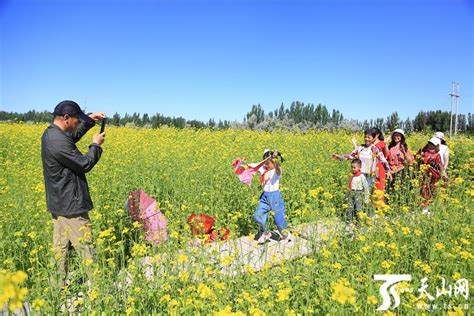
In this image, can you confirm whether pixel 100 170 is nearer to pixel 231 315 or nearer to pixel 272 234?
pixel 272 234

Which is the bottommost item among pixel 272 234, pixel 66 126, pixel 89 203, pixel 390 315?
pixel 272 234

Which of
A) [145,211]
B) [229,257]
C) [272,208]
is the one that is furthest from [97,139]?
[272,208]

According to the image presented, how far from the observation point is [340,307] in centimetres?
229

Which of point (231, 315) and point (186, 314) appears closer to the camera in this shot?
point (231, 315)

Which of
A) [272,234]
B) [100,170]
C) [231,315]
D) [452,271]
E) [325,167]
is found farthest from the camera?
[325,167]

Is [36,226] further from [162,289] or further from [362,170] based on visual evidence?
[362,170]

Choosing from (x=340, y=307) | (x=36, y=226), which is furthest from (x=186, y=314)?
(x=36, y=226)

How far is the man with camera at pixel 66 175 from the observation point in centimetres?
310

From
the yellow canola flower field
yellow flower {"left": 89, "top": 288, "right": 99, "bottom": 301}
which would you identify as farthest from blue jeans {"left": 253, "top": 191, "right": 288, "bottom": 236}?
yellow flower {"left": 89, "top": 288, "right": 99, "bottom": 301}

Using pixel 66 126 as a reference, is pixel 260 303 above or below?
below

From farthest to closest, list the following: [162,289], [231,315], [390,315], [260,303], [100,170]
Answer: [100,170]
[162,289]
[260,303]
[390,315]
[231,315]

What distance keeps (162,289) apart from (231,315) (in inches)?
39.9

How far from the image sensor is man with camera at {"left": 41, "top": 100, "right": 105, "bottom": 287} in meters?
3.10

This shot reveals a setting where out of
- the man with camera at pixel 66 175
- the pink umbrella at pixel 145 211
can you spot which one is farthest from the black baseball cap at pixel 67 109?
the pink umbrella at pixel 145 211
